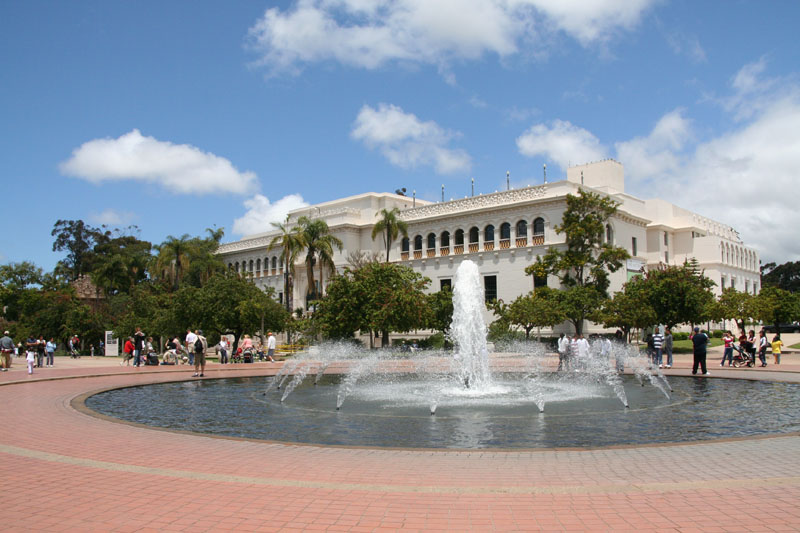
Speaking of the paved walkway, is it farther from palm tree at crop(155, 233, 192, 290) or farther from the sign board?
palm tree at crop(155, 233, 192, 290)

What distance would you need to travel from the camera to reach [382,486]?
22.2 feet

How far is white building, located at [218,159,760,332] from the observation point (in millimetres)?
48906

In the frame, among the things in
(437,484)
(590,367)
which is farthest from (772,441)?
(590,367)

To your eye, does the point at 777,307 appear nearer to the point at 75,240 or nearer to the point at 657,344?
the point at 657,344

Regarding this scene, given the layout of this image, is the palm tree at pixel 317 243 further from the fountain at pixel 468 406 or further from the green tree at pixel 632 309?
the fountain at pixel 468 406

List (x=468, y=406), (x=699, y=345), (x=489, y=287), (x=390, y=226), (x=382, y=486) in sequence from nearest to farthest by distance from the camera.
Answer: (x=382, y=486) < (x=468, y=406) < (x=699, y=345) < (x=489, y=287) < (x=390, y=226)

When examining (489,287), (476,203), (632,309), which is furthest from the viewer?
(476,203)

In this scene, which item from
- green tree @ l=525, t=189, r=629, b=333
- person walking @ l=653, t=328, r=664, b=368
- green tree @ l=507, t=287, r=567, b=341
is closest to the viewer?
person walking @ l=653, t=328, r=664, b=368

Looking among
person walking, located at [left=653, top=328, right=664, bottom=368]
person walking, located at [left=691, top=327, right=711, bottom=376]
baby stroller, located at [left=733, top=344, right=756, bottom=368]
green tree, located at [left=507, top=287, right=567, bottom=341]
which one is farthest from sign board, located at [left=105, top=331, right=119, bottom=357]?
baby stroller, located at [left=733, top=344, right=756, bottom=368]

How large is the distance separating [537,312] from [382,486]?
35601 mm

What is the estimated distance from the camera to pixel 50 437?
9820mm

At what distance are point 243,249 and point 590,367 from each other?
54.0 meters

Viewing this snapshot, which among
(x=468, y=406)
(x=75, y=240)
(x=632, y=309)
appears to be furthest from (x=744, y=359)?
(x=75, y=240)

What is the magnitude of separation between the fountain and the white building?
25465 millimetres
